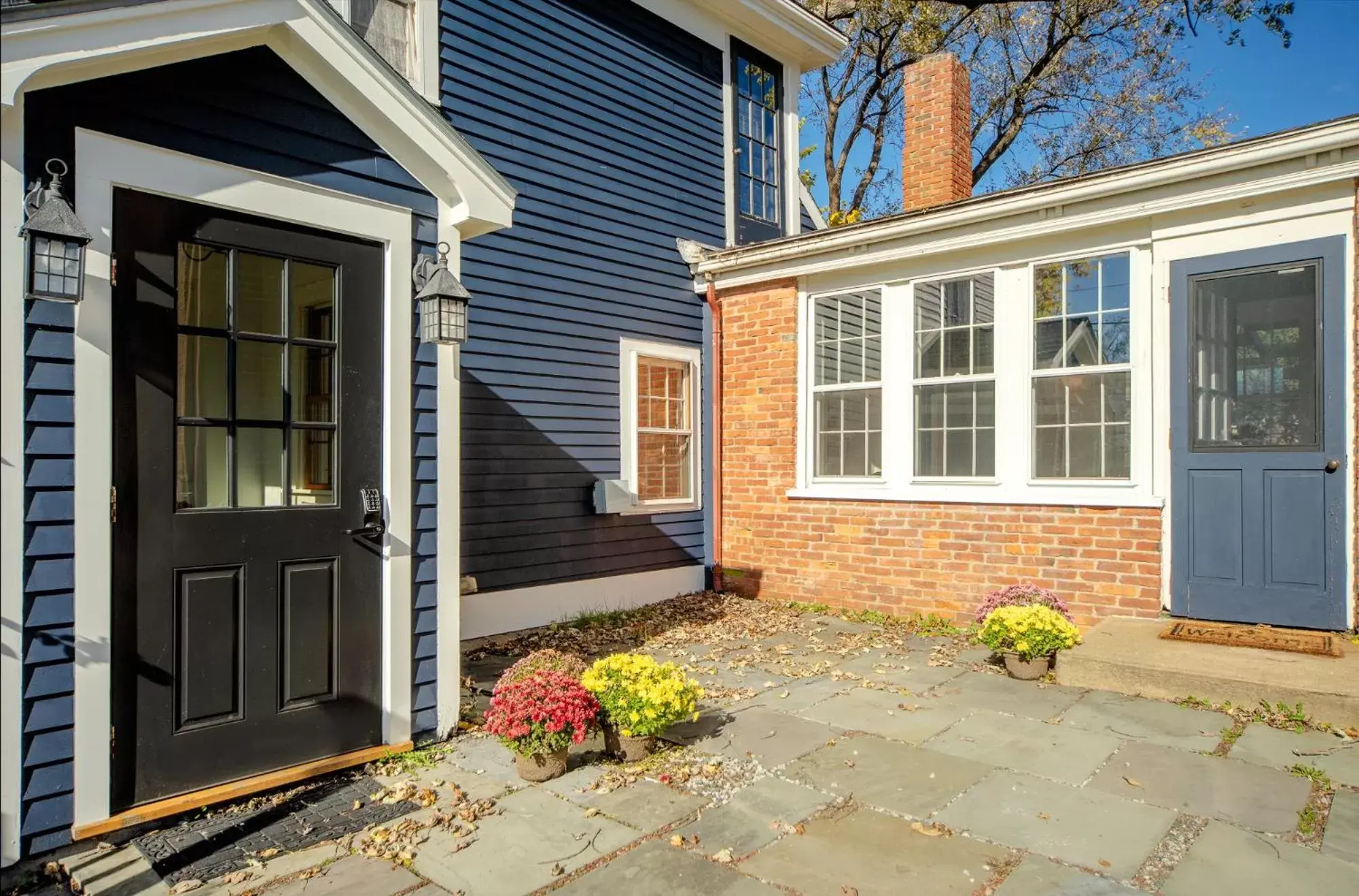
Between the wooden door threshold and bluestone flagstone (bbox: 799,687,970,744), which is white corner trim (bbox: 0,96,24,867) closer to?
the wooden door threshold

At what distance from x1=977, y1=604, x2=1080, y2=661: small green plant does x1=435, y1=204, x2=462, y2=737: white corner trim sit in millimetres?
3183

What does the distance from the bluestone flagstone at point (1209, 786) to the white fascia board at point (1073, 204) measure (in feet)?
11.6

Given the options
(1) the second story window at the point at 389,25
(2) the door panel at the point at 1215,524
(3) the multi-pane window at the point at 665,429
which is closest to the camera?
(2) the door panel at the point at 1215,524

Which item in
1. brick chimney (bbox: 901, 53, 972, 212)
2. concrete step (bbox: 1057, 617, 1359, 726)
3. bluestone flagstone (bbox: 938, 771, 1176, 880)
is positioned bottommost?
bluestone flagstone (bbox: 938, 771, 1176, 880)

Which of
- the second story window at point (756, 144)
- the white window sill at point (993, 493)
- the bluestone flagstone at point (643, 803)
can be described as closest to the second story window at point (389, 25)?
the second story window at point (756, 144)

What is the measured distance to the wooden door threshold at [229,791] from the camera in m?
3.00

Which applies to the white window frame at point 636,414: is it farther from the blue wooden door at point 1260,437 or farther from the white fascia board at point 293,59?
the blue wooden door at point 1260,437

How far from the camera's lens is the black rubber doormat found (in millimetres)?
2895

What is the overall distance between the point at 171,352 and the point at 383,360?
86cm

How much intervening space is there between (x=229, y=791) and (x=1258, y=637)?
5459 mm

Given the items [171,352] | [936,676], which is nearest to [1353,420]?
[936,676]

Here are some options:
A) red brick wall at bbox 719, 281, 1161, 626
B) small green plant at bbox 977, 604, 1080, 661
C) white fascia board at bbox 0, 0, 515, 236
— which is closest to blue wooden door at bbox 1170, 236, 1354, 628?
red brick wall at bbox 719, 281, 1161, 626

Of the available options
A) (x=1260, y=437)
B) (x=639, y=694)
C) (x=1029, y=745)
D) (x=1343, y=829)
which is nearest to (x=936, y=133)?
(x=1260, y=437)

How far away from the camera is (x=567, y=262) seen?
7.24 metres
